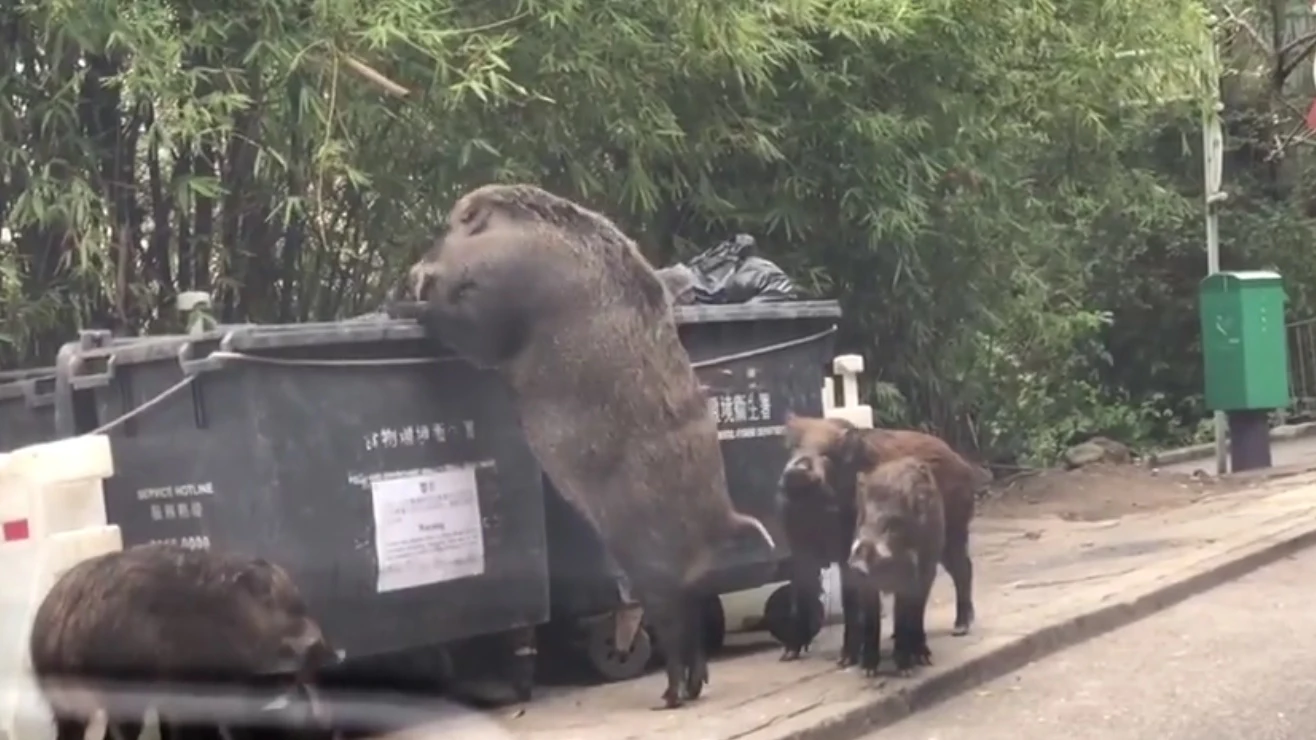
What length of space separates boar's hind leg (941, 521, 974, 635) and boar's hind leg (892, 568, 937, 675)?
0.48 m

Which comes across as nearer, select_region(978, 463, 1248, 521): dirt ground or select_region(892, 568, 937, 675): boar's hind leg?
select_region(892, 568, 937, 675): boar's hind leg

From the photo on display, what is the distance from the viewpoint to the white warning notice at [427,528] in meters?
6.87

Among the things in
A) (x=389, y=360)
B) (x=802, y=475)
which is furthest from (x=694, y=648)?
(x=389, y=360)

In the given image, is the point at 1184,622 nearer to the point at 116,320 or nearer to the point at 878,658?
the point at 878,658

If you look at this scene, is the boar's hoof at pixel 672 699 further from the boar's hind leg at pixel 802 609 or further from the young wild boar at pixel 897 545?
the boar's hind leg at pixel 802 609

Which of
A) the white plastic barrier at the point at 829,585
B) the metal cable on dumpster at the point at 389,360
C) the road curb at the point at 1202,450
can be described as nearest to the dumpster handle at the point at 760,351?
the metal cable on dumpster at the point at 389,360

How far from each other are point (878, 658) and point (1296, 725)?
1593 mm

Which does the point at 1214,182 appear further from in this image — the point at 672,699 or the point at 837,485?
the point at 672,699

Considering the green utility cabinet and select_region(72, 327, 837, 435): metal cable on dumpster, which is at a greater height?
select_region(72, 327, 837, 435): metal cable on dumpster

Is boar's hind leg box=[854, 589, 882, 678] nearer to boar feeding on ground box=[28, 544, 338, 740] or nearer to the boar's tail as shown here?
the boar's tail

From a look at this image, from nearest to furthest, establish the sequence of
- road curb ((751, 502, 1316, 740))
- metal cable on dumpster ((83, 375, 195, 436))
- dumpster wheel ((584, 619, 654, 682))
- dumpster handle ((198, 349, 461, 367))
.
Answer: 1. dumpster handle ((198, 349, 461, 367))
2. metal cable on dumpster ((83, 375, 195, 436))
3. road curb ((751, 502, 1316, 740))
4. dumpster wheel ((584, 619, 654, 682))

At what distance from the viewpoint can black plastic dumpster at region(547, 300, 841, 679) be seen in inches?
311

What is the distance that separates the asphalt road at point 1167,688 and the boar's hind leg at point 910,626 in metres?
0.22

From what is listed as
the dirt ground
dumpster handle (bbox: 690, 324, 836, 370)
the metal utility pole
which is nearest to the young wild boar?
dumpster handle (bbox: 690, 324, 836, 370)
